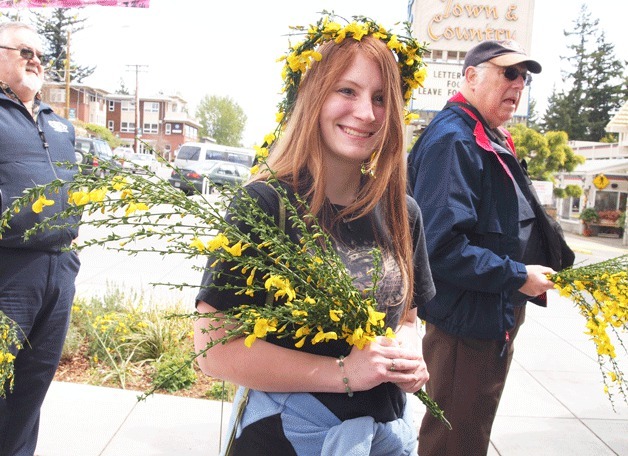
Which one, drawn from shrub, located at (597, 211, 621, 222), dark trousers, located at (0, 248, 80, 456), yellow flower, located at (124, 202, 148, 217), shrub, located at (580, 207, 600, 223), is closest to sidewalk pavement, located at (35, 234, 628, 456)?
dark trousers, located at (0, 248, 80, 456)

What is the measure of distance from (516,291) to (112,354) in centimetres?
305

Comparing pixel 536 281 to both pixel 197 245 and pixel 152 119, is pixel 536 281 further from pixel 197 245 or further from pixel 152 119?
pixel 152 119

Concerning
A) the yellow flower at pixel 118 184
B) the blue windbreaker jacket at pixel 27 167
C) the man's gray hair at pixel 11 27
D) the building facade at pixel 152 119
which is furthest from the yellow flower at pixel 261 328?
the building facade at pixel 152 119

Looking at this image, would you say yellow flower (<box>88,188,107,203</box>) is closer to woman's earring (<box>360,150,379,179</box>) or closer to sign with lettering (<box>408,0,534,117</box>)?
woman's earring (<box>360,150,379,179</box>)

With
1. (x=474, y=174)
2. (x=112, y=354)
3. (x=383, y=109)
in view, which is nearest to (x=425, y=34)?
(x=112, y=354)

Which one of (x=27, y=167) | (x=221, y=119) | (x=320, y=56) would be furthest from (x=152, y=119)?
(x=320, y=56)

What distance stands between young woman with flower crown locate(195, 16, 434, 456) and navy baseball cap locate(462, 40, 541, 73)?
101 cm

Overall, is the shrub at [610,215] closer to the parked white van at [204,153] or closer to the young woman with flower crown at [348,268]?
the parked white van at [204,153]

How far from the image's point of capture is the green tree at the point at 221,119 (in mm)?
91062

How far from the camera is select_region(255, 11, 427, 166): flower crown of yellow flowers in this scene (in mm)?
1661

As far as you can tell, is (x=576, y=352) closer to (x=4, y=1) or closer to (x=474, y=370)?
(x=474, y=370)

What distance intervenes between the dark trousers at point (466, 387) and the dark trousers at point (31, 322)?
5.52 feet

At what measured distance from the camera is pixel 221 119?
92375 millimetres

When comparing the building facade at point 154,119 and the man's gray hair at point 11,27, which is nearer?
the man's gray hair at point 11,27
